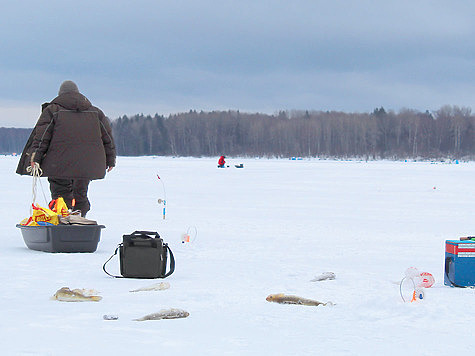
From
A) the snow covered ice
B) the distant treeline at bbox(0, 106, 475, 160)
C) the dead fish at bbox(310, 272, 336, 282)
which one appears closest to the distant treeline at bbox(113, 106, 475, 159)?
the distant treeline at bbox(0, 106, 475, 160)

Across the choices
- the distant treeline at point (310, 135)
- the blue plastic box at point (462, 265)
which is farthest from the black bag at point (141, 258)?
the distant treeline at point (310, 135)

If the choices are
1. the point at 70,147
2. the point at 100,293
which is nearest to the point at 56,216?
the point at 70,147

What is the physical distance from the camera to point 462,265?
6137 millimetres

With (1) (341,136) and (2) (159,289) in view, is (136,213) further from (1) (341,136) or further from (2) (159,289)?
(1) (341,136)

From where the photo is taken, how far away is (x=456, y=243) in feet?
20.4

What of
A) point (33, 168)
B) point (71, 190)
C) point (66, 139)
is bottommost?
point (71, 190)

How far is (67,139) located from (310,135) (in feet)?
400

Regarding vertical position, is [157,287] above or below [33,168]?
below

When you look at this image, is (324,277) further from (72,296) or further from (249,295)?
(72,296)

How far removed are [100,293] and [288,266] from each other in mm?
2452

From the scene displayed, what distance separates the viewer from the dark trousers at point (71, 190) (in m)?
8.69

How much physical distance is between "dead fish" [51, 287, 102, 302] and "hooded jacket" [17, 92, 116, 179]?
3225 mm

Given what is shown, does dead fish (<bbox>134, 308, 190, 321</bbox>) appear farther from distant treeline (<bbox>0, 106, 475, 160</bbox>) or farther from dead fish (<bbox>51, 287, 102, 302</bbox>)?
distant treeline (<bbox>0, 106, 475, 160</bbox>)

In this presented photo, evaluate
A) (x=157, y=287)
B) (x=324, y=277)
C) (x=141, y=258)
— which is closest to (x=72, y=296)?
(x=157, y=287)
